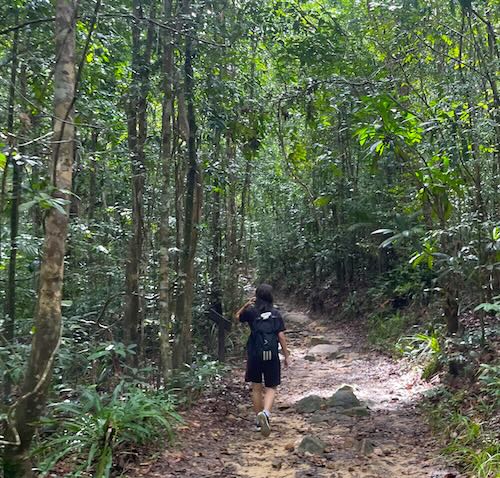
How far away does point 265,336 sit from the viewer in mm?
6535

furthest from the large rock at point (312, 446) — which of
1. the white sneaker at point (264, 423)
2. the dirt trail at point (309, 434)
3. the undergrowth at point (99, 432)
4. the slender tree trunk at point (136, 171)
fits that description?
the slender tree trunk at point (136, 171)

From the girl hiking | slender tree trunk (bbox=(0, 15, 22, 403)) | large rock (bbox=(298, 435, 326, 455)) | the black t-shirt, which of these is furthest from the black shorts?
slender tree trunk (bbox=(0, 15, 22, 403))

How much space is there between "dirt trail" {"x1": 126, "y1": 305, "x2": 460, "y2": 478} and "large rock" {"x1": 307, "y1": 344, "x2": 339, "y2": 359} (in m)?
2.37

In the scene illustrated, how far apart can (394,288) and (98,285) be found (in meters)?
7.19

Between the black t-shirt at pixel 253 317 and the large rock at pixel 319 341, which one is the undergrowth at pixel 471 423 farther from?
the large rock at pixel 319 341

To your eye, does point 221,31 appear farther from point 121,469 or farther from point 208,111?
point 121,469

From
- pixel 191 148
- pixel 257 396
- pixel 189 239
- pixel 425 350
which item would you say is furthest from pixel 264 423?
pixel 425 350

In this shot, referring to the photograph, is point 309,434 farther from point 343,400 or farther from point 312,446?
point 343,400

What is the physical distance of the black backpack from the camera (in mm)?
6516

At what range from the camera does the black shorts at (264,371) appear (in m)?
6.50

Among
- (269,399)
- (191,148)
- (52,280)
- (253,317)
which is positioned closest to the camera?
(52,280)

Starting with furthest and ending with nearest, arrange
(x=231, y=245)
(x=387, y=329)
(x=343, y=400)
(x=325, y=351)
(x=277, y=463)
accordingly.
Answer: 1. (x=231, y=245)
2. (x=387, y=329)
3. (x=325, y=351)
4. (x=343, y=400)
5. (x=277, y=463)

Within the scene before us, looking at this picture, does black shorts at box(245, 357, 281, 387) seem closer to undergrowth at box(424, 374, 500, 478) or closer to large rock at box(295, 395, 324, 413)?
large rock at box(295, 395, 324, 413)

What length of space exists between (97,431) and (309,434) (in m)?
2.56
